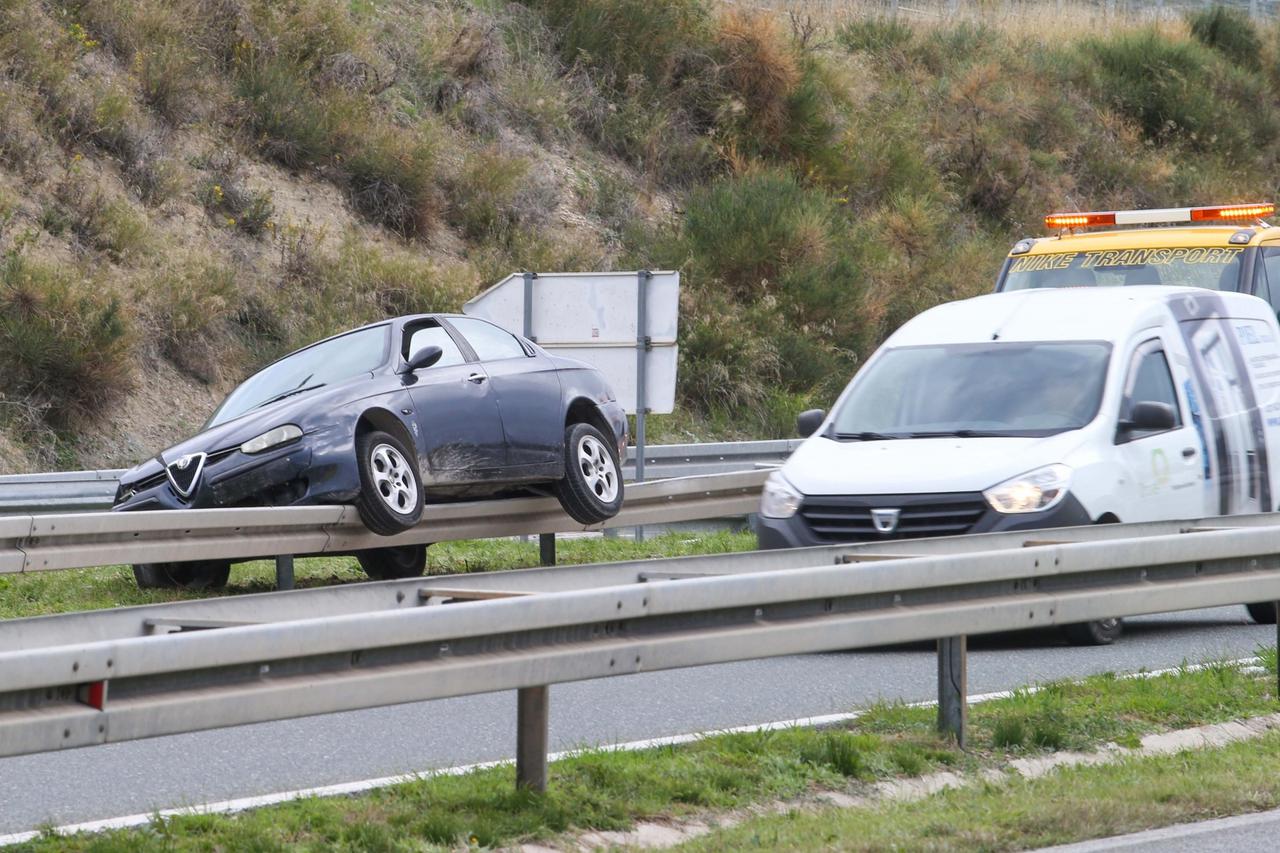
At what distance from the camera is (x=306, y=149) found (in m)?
23.9

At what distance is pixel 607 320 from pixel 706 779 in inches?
367

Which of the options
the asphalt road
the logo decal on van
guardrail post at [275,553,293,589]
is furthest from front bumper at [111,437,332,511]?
the logo decal on van

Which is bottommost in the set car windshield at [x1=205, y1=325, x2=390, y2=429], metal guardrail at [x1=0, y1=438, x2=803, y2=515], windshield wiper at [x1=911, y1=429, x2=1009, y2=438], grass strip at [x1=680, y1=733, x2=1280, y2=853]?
grass strip at [x1=680, y1=733, x2=1280, y2=853]

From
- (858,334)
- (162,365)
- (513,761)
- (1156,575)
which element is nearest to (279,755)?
(513,761)

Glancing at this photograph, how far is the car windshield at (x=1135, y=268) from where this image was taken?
591 inches

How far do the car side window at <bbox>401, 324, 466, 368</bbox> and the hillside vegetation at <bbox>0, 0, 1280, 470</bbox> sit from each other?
5.99 m

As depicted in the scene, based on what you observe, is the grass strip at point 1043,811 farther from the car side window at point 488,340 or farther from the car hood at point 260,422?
the car side window at point 488,340

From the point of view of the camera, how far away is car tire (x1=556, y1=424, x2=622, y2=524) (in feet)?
43.2

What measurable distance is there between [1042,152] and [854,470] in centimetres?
2495

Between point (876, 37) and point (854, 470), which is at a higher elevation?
point (876, 37)

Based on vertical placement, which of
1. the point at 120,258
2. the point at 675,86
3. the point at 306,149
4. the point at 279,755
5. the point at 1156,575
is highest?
the point at 675,86

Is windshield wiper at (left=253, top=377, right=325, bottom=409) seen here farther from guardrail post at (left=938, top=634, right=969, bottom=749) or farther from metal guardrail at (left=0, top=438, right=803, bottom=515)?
guardrail post at (left=938, top=634, right=969, bottom=749)

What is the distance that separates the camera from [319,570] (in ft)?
46.3

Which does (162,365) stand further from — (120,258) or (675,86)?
(675,86)
